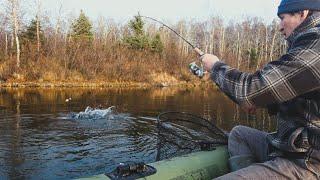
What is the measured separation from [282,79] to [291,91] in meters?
0.09

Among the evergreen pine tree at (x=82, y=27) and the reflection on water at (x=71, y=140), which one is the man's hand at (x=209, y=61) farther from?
the evergreen pine tree at (x=82, y=27)

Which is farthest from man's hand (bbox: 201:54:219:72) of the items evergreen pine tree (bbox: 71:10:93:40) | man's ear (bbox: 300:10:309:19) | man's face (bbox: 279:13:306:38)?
evergreen pine tree (bbox: 71:10:93:40)

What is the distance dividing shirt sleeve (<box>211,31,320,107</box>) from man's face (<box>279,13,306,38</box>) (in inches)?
6.6

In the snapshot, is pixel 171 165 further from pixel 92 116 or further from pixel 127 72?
pixel 127 72

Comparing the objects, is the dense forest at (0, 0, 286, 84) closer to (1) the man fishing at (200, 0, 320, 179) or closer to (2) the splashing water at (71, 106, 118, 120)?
(2) the splashing water at (71, 106, 118, 120)

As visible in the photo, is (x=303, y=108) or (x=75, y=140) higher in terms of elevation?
(x=303, y=108)

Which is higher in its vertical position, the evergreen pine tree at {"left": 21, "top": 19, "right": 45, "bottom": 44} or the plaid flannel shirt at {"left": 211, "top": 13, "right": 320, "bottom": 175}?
the evergreen pine tree at {"left": 21, "top": 19, "right": 45, "bottom": 44}

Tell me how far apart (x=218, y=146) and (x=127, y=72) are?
3280 centimetres

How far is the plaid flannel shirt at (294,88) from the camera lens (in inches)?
95.1

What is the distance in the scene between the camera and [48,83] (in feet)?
102

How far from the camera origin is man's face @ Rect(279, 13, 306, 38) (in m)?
2.62

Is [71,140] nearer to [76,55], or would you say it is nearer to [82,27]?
[76,55]

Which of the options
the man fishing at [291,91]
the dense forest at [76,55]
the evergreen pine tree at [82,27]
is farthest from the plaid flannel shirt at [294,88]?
the evergreen pine tree at [82,27]

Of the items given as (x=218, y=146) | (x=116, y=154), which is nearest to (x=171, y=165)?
(x=218, y=146)
